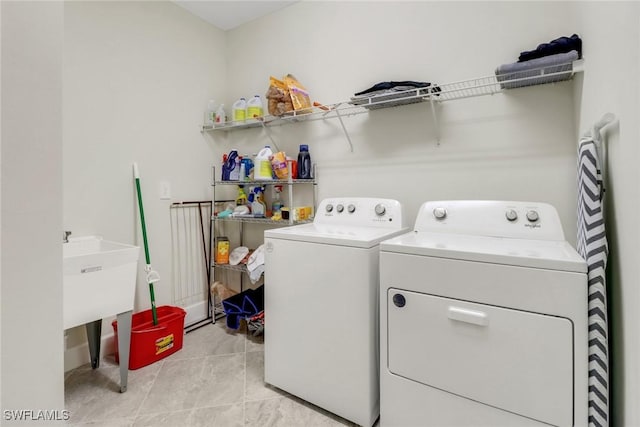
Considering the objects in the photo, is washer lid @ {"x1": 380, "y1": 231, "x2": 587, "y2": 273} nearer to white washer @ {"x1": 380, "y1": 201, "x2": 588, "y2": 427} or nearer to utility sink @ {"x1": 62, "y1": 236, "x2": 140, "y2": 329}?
white washer @ {"x1": 380, "y1": 201, "x2": 588, "y2": 427}

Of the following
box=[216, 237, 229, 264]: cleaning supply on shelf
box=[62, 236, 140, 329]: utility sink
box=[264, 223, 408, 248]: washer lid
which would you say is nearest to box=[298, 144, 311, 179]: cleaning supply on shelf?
box=[264, 223, 408, 248]: washer lid

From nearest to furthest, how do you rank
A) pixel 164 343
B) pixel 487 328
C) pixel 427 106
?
pixel 487 328
pixel 427 106
pixel 164 343

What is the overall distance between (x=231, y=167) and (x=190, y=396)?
1554 mm

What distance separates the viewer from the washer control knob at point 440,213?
60.6 inches

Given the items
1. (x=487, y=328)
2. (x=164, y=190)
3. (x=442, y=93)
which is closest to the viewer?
(x=487, y=328)

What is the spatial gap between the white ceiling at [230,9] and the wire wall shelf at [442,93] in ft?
2.89

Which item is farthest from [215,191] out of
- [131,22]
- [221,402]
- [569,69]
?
[569,69]

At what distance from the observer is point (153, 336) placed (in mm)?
1863

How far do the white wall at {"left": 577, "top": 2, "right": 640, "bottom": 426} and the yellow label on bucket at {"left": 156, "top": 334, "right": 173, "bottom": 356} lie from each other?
2.10 meters

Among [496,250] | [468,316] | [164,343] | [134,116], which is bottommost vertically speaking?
[164,343]

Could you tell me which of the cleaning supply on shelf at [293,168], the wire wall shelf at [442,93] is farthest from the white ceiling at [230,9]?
the cleaning supply on shelf at [293,168]

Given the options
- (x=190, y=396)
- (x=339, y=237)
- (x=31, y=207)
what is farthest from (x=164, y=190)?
(x=31, y=207)

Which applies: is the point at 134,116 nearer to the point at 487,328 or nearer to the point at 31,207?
the point at 31,207

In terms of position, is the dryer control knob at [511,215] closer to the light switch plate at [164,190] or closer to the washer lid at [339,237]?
the washer lid at [339,237]
